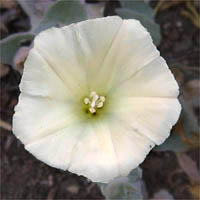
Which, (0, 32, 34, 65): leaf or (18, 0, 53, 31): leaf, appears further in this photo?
(18, 0, 53, 31): leaf

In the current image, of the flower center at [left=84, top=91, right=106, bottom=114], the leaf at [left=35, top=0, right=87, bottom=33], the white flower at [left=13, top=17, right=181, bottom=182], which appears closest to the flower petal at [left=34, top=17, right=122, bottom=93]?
the white flower at [left=13, top=17, right=181, bottom=182]

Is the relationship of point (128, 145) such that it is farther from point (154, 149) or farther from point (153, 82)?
point (154, 149)

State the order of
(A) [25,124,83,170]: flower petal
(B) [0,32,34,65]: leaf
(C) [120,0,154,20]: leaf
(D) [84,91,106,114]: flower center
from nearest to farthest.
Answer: (A) [25,124,83,170]: flower petal → (D) [84,91,106,114]: flower center → (B) [0,32,34,65]: leaf → (C) [120,0,154,20]: leaf

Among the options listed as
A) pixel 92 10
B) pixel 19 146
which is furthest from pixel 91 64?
pixel 19 146

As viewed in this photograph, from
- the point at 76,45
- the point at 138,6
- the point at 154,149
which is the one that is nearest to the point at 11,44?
the point at 76,45

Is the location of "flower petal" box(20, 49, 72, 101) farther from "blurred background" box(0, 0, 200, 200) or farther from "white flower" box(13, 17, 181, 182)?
"blurred background" box(0, 0, 200, 200)
